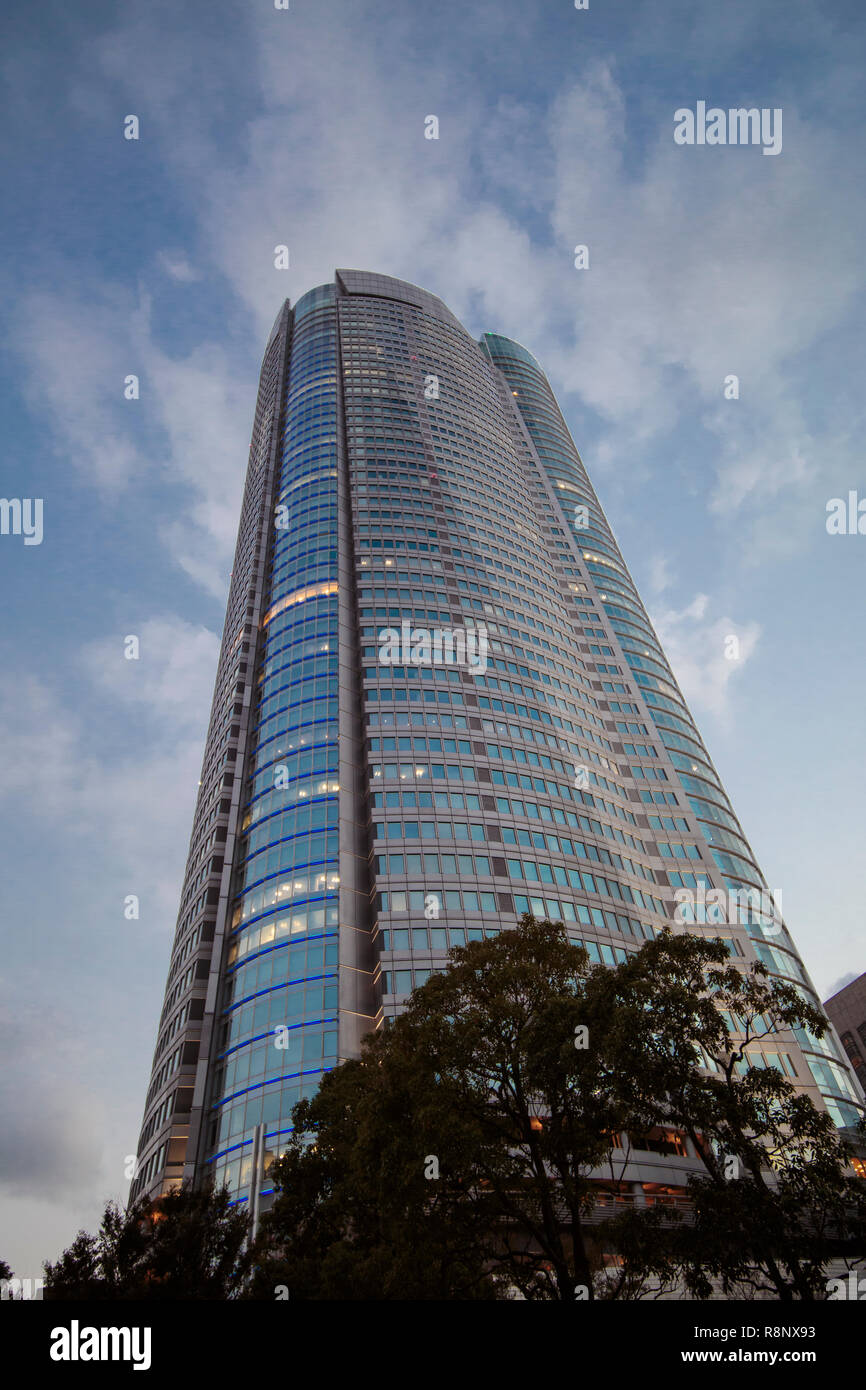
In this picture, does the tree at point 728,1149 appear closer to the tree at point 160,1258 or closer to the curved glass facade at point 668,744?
the tree at point 160,1258

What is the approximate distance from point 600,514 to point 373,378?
4352 cm

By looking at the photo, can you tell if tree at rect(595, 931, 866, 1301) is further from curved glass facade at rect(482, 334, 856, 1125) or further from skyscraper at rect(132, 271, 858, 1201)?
curved glass facade at rect(482, 334, 856, 1125)

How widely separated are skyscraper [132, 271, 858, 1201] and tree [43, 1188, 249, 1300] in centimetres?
1949

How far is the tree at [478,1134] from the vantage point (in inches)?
892

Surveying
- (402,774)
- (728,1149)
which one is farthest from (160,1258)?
(402,774)

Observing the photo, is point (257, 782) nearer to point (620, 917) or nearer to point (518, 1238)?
point (620, 917)

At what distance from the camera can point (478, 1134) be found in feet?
74.3

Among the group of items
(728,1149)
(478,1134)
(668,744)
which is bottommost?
(728,1149)

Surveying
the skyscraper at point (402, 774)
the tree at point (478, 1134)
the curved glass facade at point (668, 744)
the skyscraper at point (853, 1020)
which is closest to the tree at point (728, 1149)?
the tree at point (478, 1134)

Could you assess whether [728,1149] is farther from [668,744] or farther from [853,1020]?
[853,1020]

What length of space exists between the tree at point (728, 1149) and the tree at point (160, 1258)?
16.8 metres

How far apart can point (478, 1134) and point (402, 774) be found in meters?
45.5

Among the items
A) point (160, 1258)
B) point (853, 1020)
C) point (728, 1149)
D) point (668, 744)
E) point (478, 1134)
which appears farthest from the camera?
point (853, 1020)
